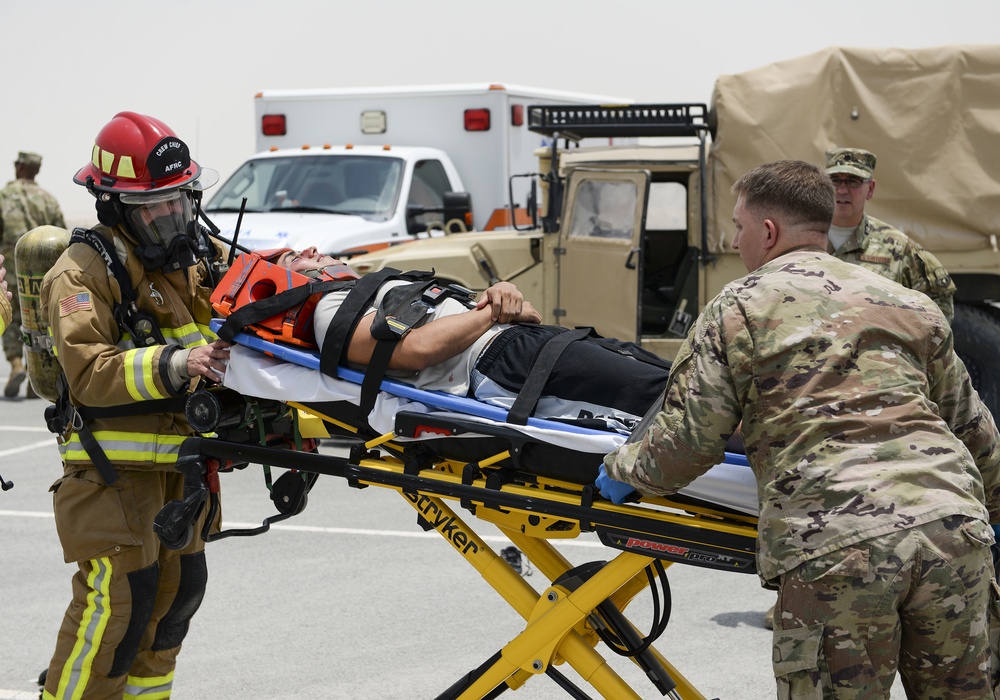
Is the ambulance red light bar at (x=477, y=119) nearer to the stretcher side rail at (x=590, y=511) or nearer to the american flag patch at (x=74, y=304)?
the american flag patch at (x=74, y=304)

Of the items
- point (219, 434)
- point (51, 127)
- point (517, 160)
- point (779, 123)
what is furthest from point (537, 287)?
point (51, 127)

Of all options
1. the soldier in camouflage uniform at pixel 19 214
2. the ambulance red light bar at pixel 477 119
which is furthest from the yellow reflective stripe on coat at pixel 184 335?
the ambulance red light bar at pixel 477 119

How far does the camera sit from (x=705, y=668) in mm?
4414

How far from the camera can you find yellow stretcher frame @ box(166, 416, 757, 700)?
284 centimetres

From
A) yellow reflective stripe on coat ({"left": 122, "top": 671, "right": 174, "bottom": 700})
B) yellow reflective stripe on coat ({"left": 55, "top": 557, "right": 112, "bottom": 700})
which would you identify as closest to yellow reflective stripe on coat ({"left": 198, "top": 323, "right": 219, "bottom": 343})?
yellow reflective stripe on coat ({"left": 55, "top": 557, "right": 112, "bottom": 700})

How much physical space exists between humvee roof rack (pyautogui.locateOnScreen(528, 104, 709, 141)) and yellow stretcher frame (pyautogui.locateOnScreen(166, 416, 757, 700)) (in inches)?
200

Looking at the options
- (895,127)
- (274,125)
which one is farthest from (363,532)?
(274,125)

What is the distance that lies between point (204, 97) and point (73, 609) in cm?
3027

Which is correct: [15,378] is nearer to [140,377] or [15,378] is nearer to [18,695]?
[18,695]

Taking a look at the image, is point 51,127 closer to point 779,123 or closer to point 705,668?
point 779,123

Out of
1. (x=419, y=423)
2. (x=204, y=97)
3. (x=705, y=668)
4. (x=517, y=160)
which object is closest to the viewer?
(x=419, y=423)

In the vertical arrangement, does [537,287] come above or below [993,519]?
below

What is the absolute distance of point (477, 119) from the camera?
1089cm

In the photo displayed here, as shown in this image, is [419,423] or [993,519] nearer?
[993,519]
